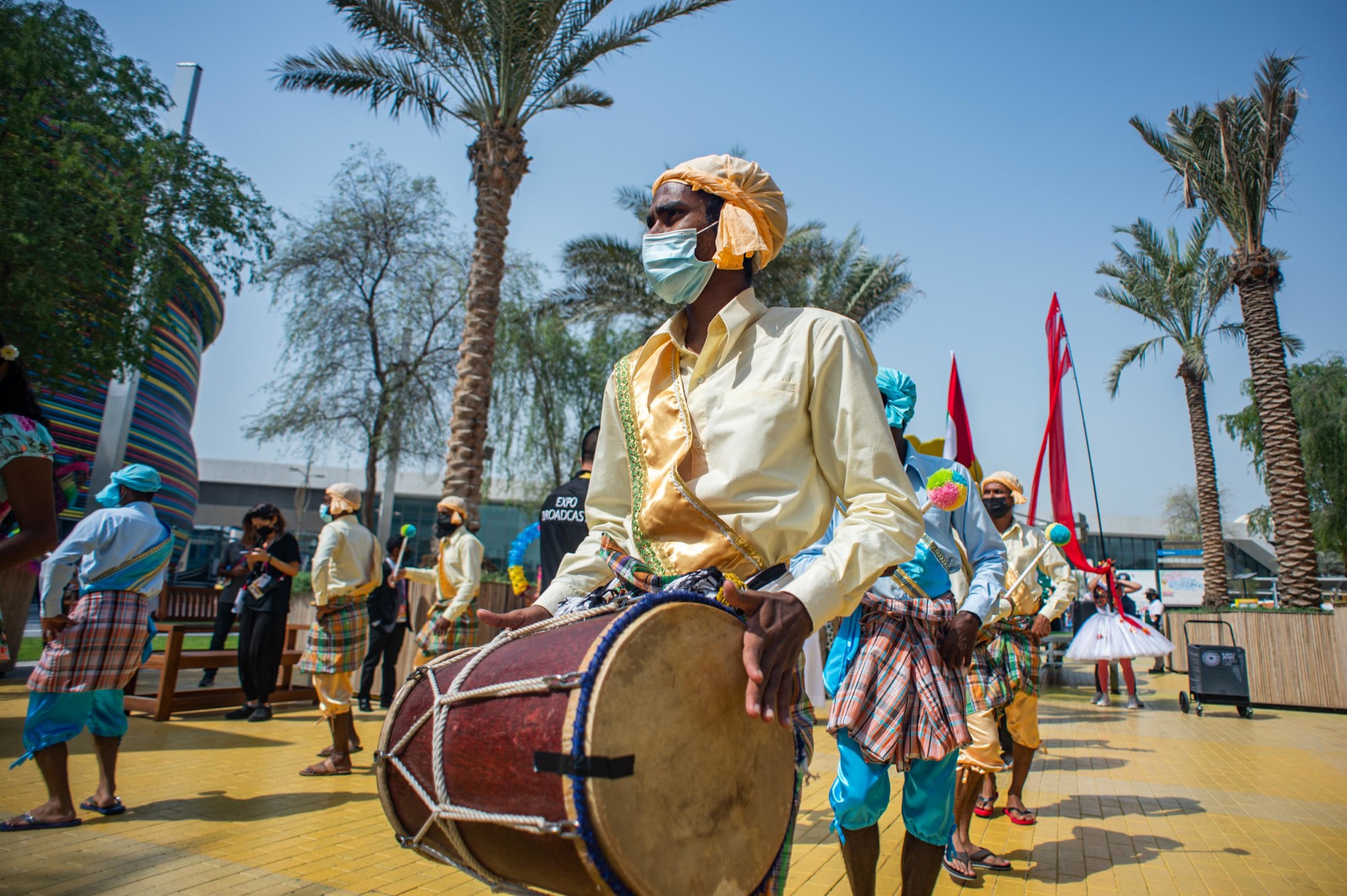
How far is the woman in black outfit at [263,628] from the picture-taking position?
8508mm

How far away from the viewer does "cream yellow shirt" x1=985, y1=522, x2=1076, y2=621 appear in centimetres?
568

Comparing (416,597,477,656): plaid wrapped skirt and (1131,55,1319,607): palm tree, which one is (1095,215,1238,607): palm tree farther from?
(416,597,477,656): plaid wrapped skirt

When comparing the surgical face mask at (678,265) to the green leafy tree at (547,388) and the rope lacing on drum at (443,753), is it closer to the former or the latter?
the rope lacing on drum at (443,753)

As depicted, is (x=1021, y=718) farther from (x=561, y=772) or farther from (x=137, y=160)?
(x=137, y=160)

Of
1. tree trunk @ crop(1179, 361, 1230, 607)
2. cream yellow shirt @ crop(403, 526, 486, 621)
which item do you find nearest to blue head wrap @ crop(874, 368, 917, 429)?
cream yellow shirt @ crop(403, 526, 486, 621)

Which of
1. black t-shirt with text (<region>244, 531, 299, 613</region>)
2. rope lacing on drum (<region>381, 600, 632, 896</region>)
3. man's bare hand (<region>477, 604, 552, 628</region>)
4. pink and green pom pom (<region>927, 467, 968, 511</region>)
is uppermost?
pink and green pom pom (<region>927, 467, 968, 511</region>)

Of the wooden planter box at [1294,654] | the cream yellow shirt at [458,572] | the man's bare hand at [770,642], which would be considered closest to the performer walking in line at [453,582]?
the cream yellow shirt at [458,572]

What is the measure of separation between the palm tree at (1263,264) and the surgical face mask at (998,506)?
10.5 meters

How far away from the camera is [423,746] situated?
1.70 metres

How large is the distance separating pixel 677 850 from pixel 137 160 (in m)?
11.2

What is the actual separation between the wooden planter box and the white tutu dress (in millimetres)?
3124

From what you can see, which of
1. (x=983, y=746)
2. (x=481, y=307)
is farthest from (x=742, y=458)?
(x=481, y=307)

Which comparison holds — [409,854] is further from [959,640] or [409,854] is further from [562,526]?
[959,640]

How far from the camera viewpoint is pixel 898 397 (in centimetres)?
386
